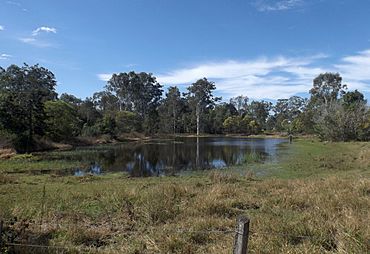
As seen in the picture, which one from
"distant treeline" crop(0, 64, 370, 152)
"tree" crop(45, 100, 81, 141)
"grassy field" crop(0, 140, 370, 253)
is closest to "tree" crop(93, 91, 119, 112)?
"distant treeline" crop(0, 64, 370, 152)

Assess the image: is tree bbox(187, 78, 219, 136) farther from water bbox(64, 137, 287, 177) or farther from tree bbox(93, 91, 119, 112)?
water bbox(64, 137, 287, 177)

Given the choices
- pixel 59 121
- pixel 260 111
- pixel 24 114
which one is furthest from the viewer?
pixel 260 111

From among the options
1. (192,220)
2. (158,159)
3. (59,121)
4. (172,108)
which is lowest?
(158,159)

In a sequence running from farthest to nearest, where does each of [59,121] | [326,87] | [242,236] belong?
[326,87] → [59,121] → [242,236]

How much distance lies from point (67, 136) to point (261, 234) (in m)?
44.6

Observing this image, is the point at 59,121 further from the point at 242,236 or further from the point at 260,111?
the point at 260,111

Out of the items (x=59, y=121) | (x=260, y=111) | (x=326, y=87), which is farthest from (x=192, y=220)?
(x=260, y=111)

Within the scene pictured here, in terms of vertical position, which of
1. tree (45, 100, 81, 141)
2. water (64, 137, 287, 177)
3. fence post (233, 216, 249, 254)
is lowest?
water (64, 137, 287, 177)

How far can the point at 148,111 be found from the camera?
319ft

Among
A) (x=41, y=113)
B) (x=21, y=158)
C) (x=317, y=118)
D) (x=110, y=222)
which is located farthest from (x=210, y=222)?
(x=317, y=118)

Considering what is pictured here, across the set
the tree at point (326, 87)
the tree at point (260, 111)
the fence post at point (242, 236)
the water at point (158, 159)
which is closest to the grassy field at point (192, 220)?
the fence post at point (242, 236)

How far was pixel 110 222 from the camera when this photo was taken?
7.76 m

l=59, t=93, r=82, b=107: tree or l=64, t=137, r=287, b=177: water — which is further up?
l=59, t=93, r=82, b=107: tree

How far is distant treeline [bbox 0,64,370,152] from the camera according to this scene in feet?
127
